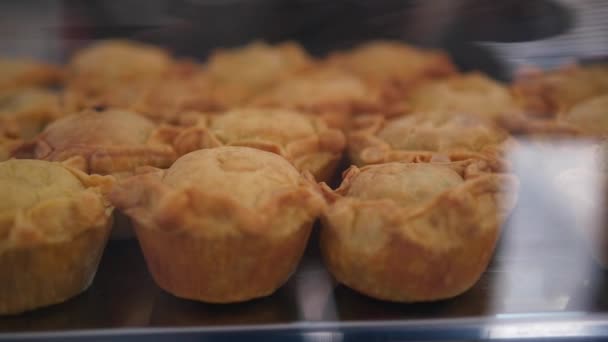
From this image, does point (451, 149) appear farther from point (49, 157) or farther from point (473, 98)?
point (49, 157)

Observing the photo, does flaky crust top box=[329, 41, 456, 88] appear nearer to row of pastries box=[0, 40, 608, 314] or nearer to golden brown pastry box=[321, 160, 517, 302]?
row of pastries box=[0, 40, 608, 314]

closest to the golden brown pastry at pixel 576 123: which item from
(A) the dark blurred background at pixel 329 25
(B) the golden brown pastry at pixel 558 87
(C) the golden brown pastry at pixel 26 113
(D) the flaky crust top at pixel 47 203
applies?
(B) the golden brown pastry at pixel 558 87

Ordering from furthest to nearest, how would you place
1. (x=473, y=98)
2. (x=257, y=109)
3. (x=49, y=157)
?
(x=473, y=98)
(x=257, y=109)
(x=49, y=157)

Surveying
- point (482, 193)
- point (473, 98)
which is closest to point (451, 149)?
point (482, 193)

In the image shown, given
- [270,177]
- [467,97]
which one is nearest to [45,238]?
[270,177]

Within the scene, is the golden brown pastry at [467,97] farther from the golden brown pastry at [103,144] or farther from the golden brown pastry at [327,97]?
the golden brown pastry at [103,144]
